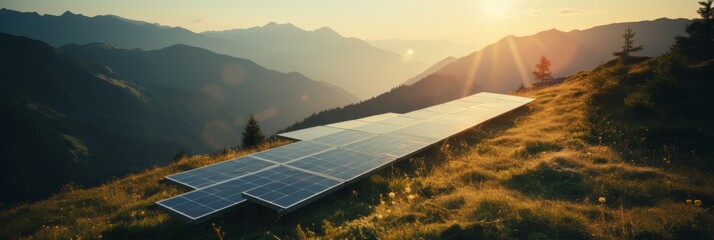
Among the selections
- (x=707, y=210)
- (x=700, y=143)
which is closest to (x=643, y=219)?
(x=707, y=210)

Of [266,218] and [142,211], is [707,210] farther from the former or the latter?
[142,211]

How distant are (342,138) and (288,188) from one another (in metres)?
7.23

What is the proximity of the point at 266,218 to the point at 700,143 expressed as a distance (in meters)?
17.2

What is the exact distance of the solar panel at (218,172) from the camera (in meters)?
12.6

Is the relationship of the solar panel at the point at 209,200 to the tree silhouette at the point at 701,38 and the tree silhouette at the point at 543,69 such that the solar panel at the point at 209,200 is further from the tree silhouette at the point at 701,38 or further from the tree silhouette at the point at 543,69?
the tree silhouette at the point at 543,69

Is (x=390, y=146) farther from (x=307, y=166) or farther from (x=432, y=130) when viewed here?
(x=307, y=166)

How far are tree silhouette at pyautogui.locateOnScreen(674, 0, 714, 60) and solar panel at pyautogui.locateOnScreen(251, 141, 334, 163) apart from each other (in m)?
31.8

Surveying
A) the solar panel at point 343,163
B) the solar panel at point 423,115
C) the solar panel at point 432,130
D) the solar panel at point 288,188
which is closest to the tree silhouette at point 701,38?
the solar panel at point 423,115

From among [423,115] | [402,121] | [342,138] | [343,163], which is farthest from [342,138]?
[423,115]

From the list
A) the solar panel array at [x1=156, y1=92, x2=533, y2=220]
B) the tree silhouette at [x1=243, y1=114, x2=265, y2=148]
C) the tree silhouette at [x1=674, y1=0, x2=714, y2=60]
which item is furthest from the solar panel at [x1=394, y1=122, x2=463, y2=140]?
the tree silhouette at [x1=674, y1=0, x2=714, y2=60]

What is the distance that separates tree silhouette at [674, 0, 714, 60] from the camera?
29.5 m

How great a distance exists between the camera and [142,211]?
1262 centimetres

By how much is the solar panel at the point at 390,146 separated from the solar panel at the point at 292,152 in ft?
4.90

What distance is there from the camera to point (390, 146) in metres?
16.4
